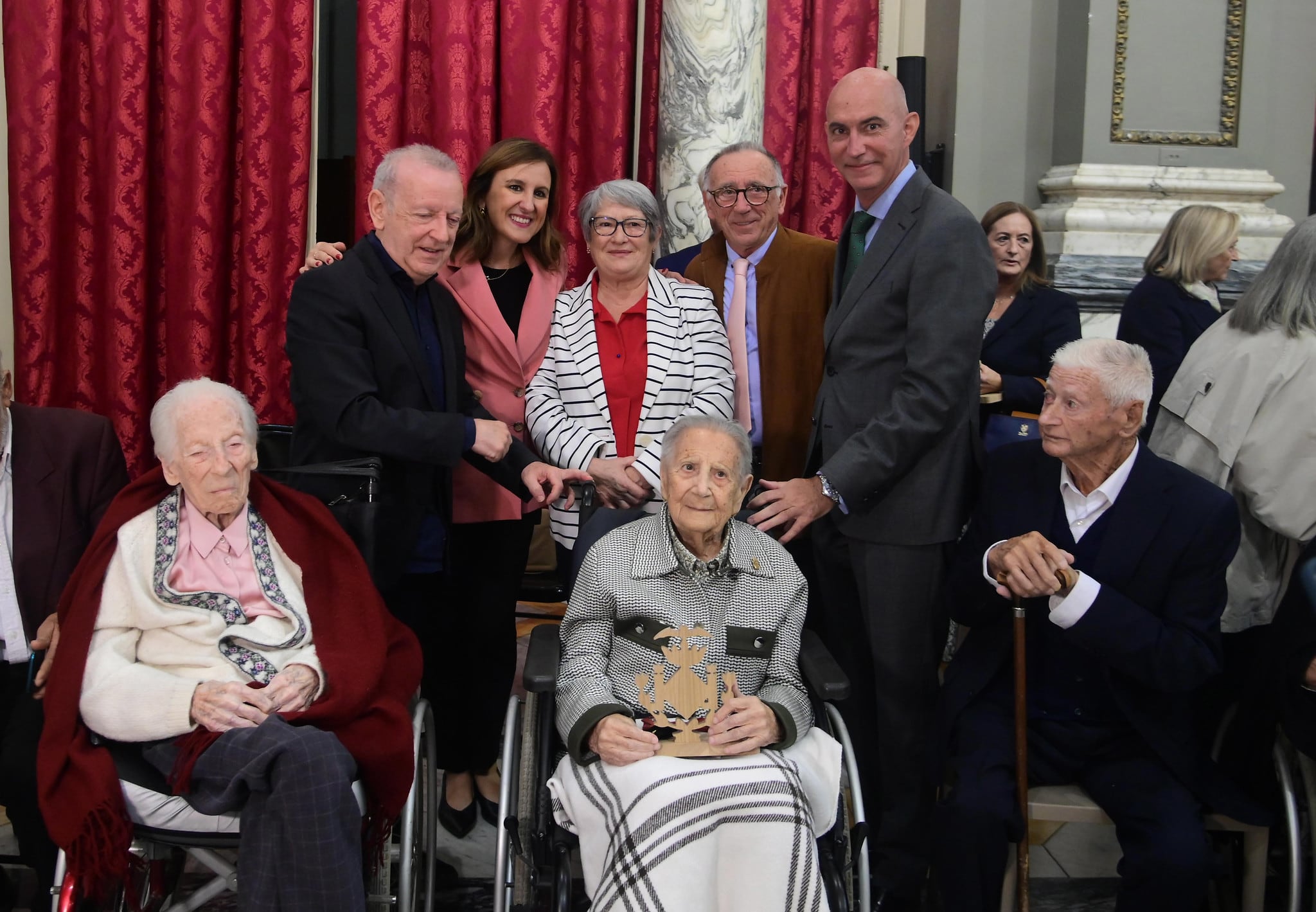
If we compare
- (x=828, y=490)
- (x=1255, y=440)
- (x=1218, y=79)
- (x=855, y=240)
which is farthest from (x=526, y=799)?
(x=1218, y=79)

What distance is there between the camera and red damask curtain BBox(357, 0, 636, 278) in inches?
177

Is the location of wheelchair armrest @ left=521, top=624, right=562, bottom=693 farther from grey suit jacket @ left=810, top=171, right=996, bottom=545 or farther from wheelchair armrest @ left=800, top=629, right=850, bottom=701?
grey suit jacket @ left=810, top=171, right=996, bottom=545

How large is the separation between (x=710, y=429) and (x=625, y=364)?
19.7 inches

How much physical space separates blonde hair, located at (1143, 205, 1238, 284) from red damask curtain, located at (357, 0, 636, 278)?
2034 millimetres

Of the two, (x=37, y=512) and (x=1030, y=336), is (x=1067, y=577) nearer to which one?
(x=1030, y=336)

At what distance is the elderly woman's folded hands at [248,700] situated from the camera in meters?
2.24

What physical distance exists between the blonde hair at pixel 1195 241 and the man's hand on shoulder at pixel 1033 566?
64.6 inches

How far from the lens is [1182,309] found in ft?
11.8

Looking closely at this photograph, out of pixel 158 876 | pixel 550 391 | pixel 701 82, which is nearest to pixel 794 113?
pixel 701 82

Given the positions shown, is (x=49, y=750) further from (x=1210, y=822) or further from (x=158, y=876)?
(x=1210, y=822)

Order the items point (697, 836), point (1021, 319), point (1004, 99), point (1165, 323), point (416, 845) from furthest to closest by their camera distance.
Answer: point (1004, 99), point (1021, 319), point (1165, 323), point (416, 845), point (697, 836)

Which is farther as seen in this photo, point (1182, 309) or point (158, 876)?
point (1182, 309)

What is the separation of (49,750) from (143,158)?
2856 mm

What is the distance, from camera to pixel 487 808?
311 centimetres
